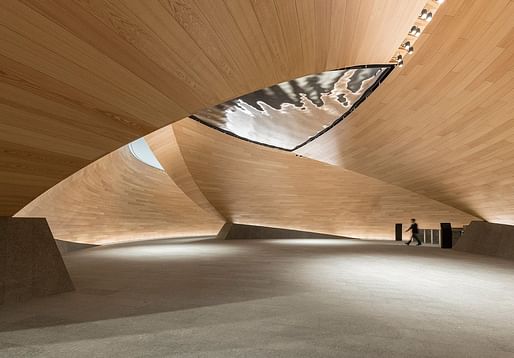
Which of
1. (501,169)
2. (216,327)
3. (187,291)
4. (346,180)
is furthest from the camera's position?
(346,180)

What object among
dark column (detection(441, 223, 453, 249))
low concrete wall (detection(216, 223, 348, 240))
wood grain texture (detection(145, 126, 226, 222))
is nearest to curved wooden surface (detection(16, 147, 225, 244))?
wood grain texture (detection(145, 126, 226, 222))

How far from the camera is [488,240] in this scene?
826 centimetres

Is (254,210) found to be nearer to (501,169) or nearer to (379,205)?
(379,205)

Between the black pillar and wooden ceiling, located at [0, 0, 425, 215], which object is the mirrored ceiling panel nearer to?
wooden ceiling, located at [0, 0, 425, 215]

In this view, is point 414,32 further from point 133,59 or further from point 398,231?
point 398,231

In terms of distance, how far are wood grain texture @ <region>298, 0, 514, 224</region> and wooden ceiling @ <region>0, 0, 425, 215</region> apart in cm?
66

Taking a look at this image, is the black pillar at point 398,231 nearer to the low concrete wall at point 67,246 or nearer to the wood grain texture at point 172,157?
the wood grain texture at point 172,157

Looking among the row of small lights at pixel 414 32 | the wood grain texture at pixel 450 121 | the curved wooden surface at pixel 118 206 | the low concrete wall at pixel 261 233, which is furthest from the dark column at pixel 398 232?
the row of small lights at pixel 414 32

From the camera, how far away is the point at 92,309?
3.11 metres

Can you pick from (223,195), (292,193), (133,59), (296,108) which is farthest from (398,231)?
(133,59)

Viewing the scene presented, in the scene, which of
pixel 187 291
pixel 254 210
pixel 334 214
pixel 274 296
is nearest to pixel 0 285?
pixel 187 291

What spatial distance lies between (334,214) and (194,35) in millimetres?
11463

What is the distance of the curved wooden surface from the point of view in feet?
31.9

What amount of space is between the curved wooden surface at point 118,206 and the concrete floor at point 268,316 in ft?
18.5
